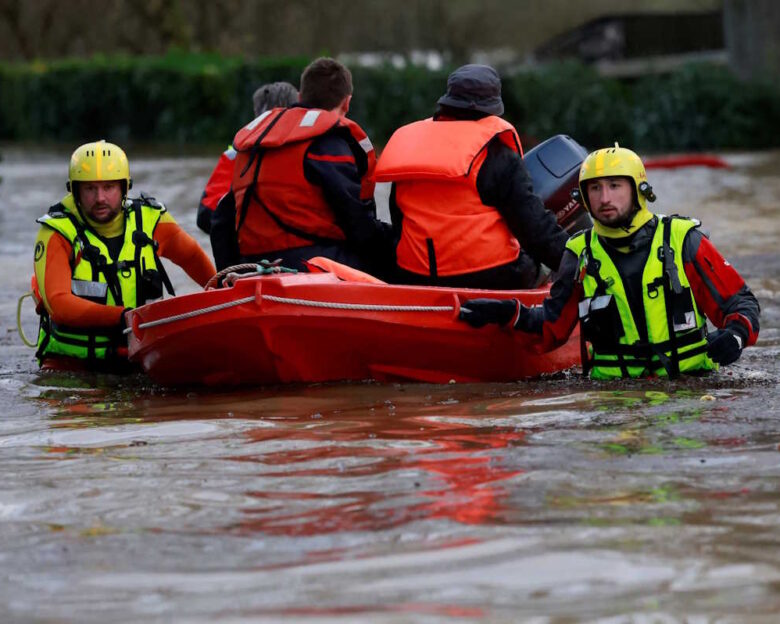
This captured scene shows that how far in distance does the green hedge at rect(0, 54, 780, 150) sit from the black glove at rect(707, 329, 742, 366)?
63.7 feet

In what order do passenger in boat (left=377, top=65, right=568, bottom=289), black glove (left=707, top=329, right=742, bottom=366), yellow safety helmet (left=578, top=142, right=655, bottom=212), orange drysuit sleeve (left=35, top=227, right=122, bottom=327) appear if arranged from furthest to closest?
orange drysuit sleeve (left=35, top=227, right=122, bottom=327) → passenger in boat (left=377, top=65, right=568, bottom=289) → yellow safety helmet (left=578, top=142, right=655, bottom=212) → black glove (left=707, top=329, right=742, bottom=366)

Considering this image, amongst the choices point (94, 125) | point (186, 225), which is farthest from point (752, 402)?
point (94, 125)

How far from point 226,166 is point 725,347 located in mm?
3546

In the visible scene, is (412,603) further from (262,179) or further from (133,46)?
(133,46)

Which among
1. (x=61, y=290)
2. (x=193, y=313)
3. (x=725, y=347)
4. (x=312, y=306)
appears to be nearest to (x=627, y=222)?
(x=725, y=347)

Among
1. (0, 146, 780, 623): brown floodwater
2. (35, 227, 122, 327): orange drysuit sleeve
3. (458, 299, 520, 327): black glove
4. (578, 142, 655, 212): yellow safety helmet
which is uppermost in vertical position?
(578, 142, 655, 212): yellow safety helmet

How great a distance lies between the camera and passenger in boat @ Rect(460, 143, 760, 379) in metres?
6.89

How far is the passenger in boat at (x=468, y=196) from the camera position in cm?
748

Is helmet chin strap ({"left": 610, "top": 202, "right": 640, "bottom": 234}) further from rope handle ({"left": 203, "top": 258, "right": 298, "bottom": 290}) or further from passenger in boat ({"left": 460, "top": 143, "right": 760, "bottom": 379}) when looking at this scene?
rope handle ({"left": 203, "top": 258, "right": 298, "bottom": 290})

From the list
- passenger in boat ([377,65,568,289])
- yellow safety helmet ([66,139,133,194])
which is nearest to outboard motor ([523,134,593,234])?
passenger in boat ([377,65,568,289])

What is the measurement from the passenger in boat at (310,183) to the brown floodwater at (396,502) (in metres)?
0.86

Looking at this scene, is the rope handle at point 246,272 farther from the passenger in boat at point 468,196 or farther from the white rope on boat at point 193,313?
the passenger in boat at point 468,196

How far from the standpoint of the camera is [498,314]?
24.3 ft

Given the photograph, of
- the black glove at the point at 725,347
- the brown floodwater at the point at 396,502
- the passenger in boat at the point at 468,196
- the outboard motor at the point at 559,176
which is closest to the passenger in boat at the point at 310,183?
the passenger in boat at the point at 468,196
